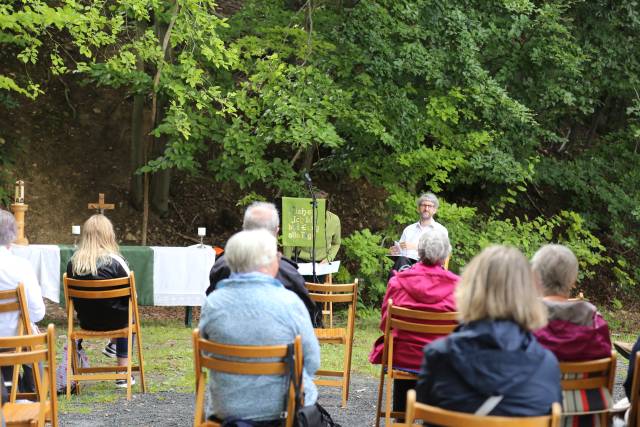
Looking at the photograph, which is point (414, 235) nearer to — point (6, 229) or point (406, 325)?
point (406, 325)

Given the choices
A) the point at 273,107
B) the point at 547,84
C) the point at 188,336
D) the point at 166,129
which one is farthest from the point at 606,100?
the point at 188,336

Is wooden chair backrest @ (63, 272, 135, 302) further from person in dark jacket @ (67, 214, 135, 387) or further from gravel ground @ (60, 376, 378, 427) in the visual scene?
gravel ground @ (60, 376, 378, 427)

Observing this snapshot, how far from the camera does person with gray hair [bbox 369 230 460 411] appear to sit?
5.23 m

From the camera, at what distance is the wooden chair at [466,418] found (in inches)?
115

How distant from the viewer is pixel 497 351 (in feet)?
10.3

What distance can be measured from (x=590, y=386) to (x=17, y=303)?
A: 3.39m

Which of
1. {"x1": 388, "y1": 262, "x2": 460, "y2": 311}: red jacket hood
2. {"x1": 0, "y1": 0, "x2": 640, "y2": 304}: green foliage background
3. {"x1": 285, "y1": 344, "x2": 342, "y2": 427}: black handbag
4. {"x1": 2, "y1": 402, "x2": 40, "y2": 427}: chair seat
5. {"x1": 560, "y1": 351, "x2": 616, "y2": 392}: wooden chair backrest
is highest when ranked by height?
{"x1": 0, "y1": 0, "x2": 640, "y2": 304}: green foliage background

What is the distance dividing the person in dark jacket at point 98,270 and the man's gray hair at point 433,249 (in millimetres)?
2444

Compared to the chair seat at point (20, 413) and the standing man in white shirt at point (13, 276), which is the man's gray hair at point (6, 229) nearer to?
the standing man in white shirt at point (13, 276)

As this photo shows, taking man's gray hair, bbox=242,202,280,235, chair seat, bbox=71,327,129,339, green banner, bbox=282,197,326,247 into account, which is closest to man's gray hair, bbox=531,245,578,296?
man's gray hair, bbox=242,202,280,235

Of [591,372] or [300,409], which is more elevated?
[591,372]

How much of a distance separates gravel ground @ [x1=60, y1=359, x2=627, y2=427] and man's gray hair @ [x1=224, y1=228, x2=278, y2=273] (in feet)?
7.53

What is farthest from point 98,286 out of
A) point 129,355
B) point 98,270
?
point 129,355

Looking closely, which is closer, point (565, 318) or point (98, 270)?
point (565, 318)
